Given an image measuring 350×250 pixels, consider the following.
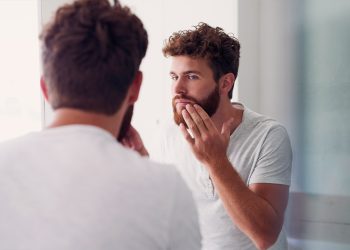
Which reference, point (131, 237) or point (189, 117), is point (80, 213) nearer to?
point (131, 237)

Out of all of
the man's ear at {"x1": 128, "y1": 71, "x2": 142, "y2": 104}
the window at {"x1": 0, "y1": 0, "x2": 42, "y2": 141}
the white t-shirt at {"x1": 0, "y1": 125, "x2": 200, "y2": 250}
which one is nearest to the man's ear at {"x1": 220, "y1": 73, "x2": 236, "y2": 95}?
the man's ear at {"x1": 128, "y1": 71, "x2": 142, "y2": 104}

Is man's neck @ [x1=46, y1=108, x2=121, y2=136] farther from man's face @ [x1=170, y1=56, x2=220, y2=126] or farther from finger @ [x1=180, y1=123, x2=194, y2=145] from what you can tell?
man's face @ [x1=170, y1=56, x2=220, y2=126]

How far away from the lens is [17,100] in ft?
7.29

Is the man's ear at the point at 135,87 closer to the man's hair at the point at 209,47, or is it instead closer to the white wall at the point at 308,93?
the man's hair at the point at 209,47

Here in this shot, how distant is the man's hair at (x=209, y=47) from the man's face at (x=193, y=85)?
0.07 feet

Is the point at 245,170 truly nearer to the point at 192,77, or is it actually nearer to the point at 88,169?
the point at 192,77

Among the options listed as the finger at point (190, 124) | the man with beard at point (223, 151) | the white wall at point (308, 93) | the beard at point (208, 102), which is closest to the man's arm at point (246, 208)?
the man with beard at point (223, 151)

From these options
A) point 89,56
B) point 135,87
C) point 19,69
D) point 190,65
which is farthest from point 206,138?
point 19,69

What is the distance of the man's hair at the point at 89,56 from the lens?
58cm

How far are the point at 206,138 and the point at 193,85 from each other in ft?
0.79

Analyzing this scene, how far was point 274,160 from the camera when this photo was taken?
122 centimetres

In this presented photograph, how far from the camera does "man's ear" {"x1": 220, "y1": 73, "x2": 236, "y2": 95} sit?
4.61ft

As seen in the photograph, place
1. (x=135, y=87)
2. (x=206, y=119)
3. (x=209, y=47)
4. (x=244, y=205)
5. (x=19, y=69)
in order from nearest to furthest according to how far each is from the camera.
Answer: (x=135, y=87) < (x=244, y=205) < (x=206, y=119) < (x=209, y=47) < (x=19, y=69)

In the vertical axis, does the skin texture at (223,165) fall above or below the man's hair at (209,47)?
below
